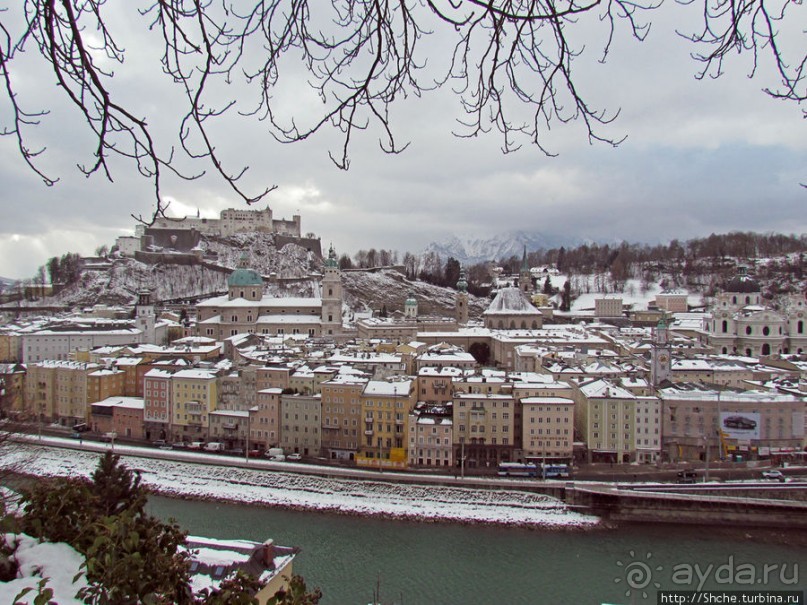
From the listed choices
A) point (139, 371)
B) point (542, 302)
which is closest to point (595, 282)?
point (542, 302)

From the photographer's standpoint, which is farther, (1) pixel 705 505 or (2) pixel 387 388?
(2) pixel 387 388

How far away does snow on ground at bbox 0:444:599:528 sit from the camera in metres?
9.68

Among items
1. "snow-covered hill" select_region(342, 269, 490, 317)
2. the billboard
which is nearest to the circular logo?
the billboard

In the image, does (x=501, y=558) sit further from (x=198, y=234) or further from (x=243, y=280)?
(x=198, y=234)

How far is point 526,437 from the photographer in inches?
473

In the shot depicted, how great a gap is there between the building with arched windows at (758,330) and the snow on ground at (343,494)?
1610 cm

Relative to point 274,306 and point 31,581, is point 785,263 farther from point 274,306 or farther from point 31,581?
point 31,581

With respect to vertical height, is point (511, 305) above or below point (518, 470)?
above

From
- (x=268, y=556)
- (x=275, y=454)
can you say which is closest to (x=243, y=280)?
(x=275, y=454)

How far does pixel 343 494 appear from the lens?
34.5ft

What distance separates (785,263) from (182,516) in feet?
139

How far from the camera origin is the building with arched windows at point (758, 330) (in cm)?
2303

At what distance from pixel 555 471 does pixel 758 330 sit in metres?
16.5

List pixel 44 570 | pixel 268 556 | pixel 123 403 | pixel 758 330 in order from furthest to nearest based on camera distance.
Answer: pixel 758 330 → pixel 123 403 → pixel 268 556 → pixel 44 570
